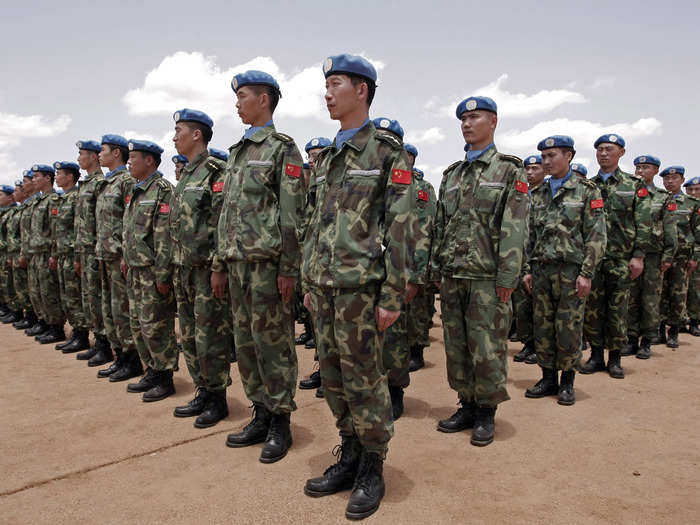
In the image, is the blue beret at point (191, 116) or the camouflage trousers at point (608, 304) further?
the camouflage trousers at point (608, 304)

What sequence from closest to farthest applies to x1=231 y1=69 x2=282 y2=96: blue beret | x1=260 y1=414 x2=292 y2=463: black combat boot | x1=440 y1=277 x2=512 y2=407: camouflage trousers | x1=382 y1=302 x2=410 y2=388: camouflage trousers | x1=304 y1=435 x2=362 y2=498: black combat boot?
1. x1=304 y1=435 x2=362 y2=498: black combat boot
2. x1=260 y1=414 x2=292 y2=463: black combat boot
3. x1=231 y1=69 x2=282 y2=96: blue beret
4. x1=440 y1=277 x2=512 y2=407: camouflage trousers
5. x1=382 y1=302 x2=410 y2=388: camouflage trousers

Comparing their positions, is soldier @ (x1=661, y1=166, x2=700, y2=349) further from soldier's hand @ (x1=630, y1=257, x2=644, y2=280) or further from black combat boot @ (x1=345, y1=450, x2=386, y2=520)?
black combat boot @ (x1=345, y1=450, x2=386, y2=520)

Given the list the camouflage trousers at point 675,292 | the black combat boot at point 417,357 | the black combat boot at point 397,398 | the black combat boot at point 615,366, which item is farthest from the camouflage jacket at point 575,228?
the camouflage trousers at point 675,292

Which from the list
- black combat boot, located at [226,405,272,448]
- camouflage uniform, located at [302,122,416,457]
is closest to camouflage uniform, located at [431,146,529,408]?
camouflage uniform, located at [302,122,416,457]

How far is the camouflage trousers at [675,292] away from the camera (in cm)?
739

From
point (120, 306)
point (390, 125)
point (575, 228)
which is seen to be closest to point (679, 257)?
point (575, 228)

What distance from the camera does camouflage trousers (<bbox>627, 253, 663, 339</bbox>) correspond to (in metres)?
6.50

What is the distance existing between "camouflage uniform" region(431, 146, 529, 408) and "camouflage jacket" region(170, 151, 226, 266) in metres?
1.93

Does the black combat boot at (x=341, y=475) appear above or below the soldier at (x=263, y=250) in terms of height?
below

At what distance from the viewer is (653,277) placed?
6672 millimetres

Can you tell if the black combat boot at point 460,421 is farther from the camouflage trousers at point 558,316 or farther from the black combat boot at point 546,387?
the camouflage trousers at point 558,316

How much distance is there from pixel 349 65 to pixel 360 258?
1.09 m

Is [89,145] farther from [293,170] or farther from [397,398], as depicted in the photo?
[397,398]

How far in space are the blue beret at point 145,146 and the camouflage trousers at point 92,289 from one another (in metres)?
1.72
